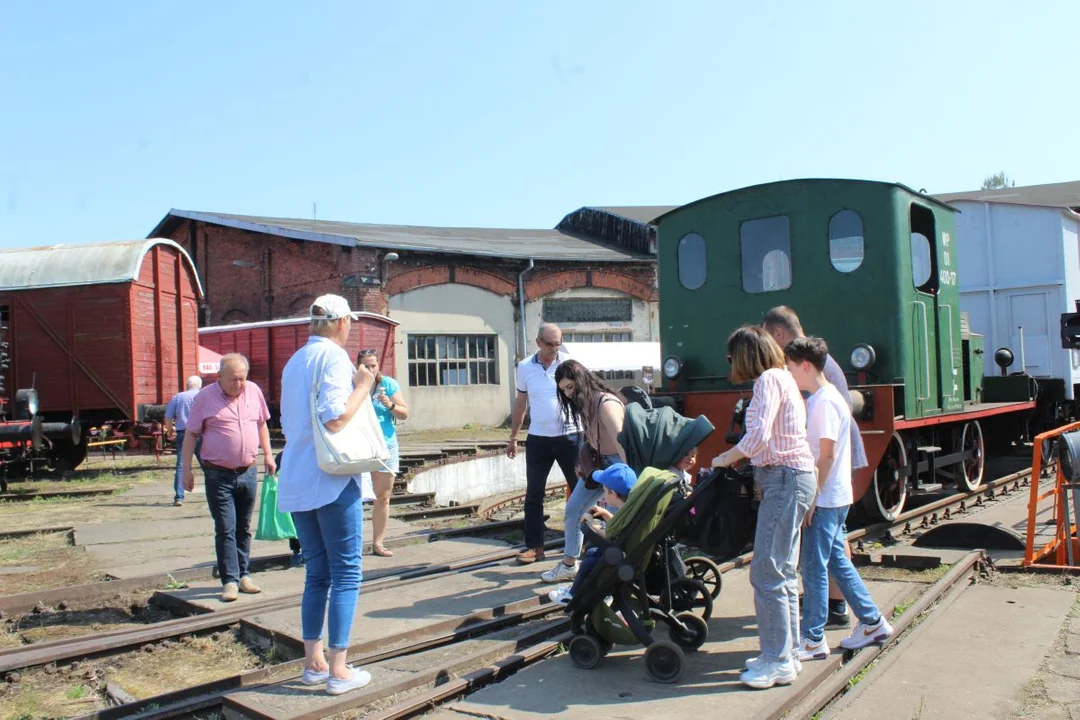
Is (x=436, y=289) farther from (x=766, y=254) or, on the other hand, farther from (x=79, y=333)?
(x=766, y=254)

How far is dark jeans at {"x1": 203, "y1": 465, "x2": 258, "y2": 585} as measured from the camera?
6000 millimetres

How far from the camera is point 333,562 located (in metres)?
4.08

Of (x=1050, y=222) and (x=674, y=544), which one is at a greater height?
(x=1050, y=222)

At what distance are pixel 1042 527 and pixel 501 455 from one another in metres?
9.79

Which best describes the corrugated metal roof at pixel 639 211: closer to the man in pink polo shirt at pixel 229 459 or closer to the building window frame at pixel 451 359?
the building window frame at pixel 451 359

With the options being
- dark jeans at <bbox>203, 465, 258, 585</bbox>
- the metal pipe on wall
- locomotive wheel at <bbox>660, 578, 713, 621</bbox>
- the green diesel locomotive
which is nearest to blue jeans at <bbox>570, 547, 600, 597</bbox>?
locomotive wheel at <bbox>660, 578, 713, 621</bbox>

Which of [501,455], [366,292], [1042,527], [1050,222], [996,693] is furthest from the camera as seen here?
[366,292]

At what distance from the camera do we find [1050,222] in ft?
41.7

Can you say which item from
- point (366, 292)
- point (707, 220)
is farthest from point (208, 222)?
point (707, 220)

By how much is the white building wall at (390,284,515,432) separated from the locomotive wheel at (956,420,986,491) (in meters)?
15.6

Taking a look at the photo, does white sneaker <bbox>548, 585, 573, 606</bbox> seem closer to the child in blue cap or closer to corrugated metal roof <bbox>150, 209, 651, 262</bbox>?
the child in blue cap

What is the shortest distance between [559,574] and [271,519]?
6.89 ft

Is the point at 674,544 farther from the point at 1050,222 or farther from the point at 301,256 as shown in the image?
the point at 301,256

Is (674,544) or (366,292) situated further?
(366,292)
